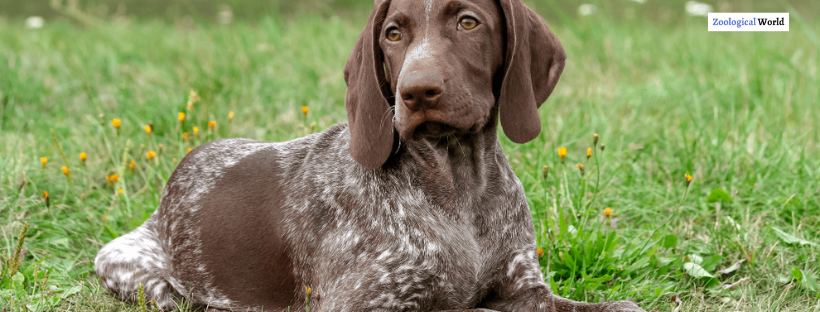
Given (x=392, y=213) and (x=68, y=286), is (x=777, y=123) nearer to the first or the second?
(x=392, y=213)

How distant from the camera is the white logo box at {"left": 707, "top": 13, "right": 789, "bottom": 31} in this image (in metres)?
6.07

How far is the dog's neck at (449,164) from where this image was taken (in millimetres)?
3137

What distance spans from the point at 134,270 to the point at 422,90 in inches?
79.9

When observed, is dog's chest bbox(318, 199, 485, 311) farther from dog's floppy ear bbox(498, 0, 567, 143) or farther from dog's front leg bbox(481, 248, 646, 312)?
dog's floppy ear bbox(498, 0, 567, 143)

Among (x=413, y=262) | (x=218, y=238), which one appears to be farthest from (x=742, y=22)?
(x=218, y=238)

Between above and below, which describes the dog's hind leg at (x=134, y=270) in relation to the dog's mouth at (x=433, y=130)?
below

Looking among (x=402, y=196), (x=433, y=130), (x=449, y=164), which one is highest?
(x=433, y=130)

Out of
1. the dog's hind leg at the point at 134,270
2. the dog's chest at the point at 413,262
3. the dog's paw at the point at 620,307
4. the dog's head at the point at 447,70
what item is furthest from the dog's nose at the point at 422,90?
the dog's hind leg at the point at 134,270

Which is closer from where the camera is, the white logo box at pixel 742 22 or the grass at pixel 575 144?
the grass at pixel 575 144

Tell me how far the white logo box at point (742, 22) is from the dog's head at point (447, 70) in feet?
12.0

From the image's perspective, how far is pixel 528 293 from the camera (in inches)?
124

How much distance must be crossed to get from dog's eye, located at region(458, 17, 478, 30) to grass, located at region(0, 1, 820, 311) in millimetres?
1341

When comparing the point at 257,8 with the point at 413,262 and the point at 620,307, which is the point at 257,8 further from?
the point at 620,307

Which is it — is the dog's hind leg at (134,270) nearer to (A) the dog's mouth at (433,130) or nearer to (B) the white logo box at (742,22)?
(A) the dog's mouth at (433,130)
